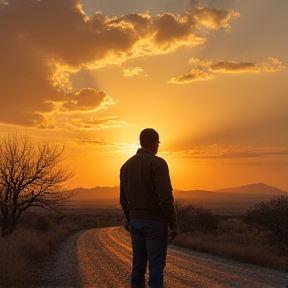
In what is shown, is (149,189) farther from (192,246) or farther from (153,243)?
(192,246)

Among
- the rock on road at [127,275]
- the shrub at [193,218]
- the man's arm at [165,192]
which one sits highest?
the man's arm at [165,192]

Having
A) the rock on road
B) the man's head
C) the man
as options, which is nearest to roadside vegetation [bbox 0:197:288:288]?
the rock on road

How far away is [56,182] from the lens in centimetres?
2620

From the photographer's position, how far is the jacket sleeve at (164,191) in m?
4.82

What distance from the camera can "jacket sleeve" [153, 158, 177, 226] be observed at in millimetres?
4824

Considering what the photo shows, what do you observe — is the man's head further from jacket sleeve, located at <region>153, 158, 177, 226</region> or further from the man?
jacket sleeve, located at <region>153, 158, 177, 226</region>

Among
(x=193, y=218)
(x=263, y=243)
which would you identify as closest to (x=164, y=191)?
(x=263, y=243)

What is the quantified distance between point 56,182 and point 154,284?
72.9ft

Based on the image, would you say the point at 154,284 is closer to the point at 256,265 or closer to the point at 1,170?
the point at 256,265

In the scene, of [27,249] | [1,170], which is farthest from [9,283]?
[1,170]

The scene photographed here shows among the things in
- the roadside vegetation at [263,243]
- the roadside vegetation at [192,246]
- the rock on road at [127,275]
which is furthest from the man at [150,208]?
the roadside vegetation at [263,243]

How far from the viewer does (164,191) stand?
4.82 meters

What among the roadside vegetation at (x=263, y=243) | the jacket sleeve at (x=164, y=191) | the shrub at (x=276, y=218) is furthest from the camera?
the shrub at (x=276, y=218)

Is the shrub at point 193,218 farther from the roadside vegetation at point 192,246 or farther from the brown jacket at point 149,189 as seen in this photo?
the brown jacket at point 149,189
